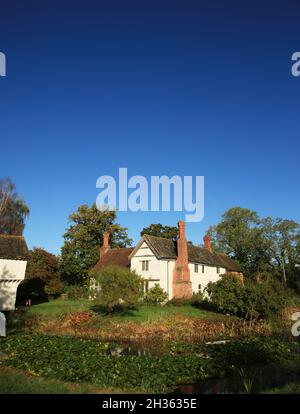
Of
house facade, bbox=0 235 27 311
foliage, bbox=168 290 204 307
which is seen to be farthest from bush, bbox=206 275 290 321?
house facade, bbox=0 235 27 311

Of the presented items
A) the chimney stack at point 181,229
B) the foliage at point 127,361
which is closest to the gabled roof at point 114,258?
the chimney stack at point 181,229

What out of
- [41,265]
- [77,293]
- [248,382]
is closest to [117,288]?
[41,265]

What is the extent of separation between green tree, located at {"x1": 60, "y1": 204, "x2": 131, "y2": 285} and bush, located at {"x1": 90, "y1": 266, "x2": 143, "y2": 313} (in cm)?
2651

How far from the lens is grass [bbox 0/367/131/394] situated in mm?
10453

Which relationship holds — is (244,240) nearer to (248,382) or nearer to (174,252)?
(174,252)

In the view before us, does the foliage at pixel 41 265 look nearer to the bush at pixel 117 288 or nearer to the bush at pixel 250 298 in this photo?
the bush at pixel 117 288

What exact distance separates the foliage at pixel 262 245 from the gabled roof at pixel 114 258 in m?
27.0

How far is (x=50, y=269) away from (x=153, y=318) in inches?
796

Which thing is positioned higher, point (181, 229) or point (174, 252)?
point (181, 229)

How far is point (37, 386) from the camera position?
1098cm

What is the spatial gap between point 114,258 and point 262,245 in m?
31.8
